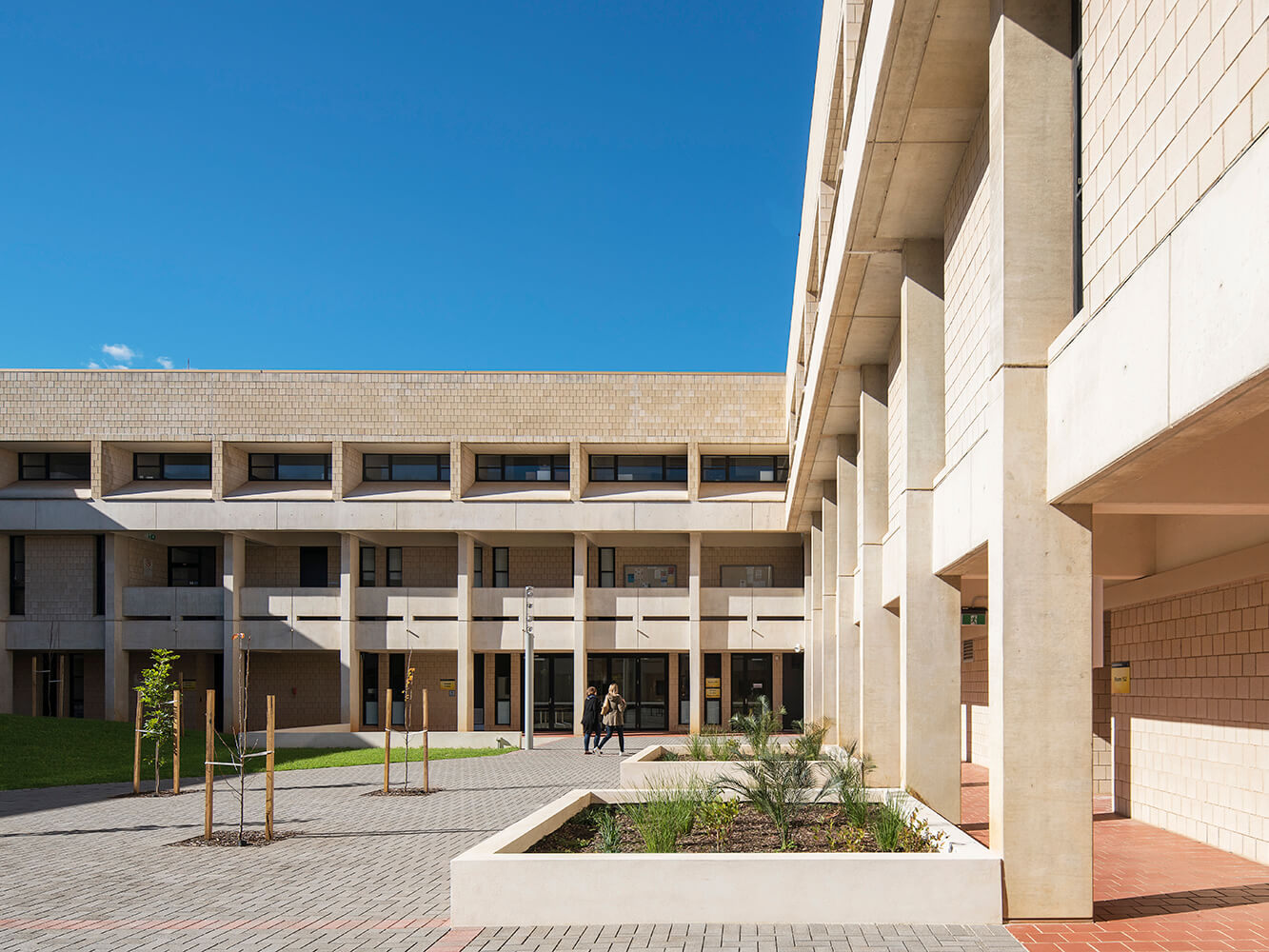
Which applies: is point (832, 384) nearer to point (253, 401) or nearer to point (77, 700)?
point (253, 401)

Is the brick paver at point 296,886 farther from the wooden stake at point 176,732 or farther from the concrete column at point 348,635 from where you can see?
the concrete column at point 348,635

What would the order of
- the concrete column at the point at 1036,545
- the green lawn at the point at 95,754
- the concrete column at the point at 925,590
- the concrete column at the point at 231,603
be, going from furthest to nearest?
the concrete column at the point at 231,603 → the green lawn at the point at 95,754 → the concrete column at the point at 925,590 → the concrete column at the point at 1036,545

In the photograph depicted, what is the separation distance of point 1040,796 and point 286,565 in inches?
1415

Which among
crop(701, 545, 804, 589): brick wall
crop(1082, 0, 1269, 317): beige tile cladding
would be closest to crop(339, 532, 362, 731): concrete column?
crop(701, 545, 804, 589): brick wall

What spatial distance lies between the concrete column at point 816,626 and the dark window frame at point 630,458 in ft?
21.0

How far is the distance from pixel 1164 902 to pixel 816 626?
24037 millimetres

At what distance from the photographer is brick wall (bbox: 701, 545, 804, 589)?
40.3 meters

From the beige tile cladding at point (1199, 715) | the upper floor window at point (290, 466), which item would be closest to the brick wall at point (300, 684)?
the upper floor window at point (290, 466)

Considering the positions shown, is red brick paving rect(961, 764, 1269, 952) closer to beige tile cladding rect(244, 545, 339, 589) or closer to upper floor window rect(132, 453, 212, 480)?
beige tile cladding rect(244, 545, 339, 589)

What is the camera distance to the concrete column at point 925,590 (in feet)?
44.1

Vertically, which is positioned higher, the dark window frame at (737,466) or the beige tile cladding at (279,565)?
the dark window frame at (737,466)

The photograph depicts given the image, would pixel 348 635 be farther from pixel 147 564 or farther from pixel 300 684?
pixel 147 564

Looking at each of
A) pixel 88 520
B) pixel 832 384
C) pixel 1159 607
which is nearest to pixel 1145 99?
pixel 1159 607

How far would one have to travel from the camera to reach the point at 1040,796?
8.45 metres
